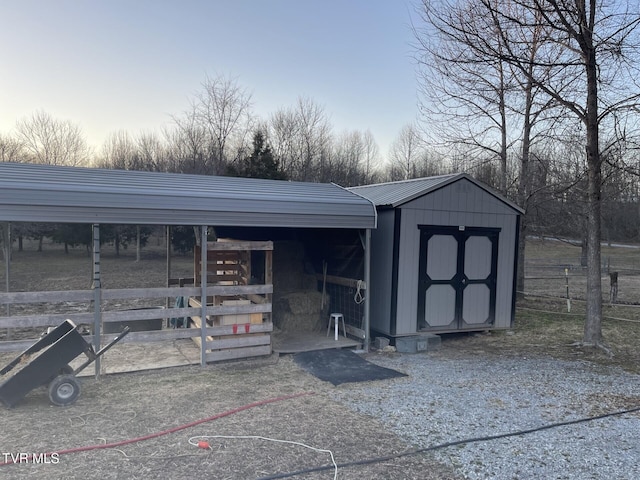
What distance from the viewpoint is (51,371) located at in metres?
4.46

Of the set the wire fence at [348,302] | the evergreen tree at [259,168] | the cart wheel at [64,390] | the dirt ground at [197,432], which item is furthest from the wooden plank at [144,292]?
the evergreen tree at [259,168]

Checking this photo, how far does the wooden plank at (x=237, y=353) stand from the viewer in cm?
610

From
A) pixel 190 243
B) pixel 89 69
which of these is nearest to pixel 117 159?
pixel 190 243

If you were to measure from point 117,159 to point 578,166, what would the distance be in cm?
2656

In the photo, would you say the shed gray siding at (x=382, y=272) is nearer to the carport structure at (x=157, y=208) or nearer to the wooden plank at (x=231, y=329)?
the carport structure at (x=157, y=208)

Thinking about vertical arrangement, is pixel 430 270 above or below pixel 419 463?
above

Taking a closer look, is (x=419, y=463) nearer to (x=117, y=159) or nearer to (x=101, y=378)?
(x=101, y=378)

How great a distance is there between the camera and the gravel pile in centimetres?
358

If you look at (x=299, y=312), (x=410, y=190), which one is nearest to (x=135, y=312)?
(x=299, y=312)

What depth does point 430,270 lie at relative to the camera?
757cm

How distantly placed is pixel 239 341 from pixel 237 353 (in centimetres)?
16

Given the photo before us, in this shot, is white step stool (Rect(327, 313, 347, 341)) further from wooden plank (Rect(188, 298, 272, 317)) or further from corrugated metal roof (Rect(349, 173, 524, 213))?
corrugated metal roof (Rect(349, 173, 524, 213))

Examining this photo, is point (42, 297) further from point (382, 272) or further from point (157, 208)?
point (382, 272)

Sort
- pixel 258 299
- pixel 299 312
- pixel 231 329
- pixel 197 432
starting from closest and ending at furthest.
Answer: pixel 197 432 < pixel 231 329 < pixel 258 299 < pixel 299 312
